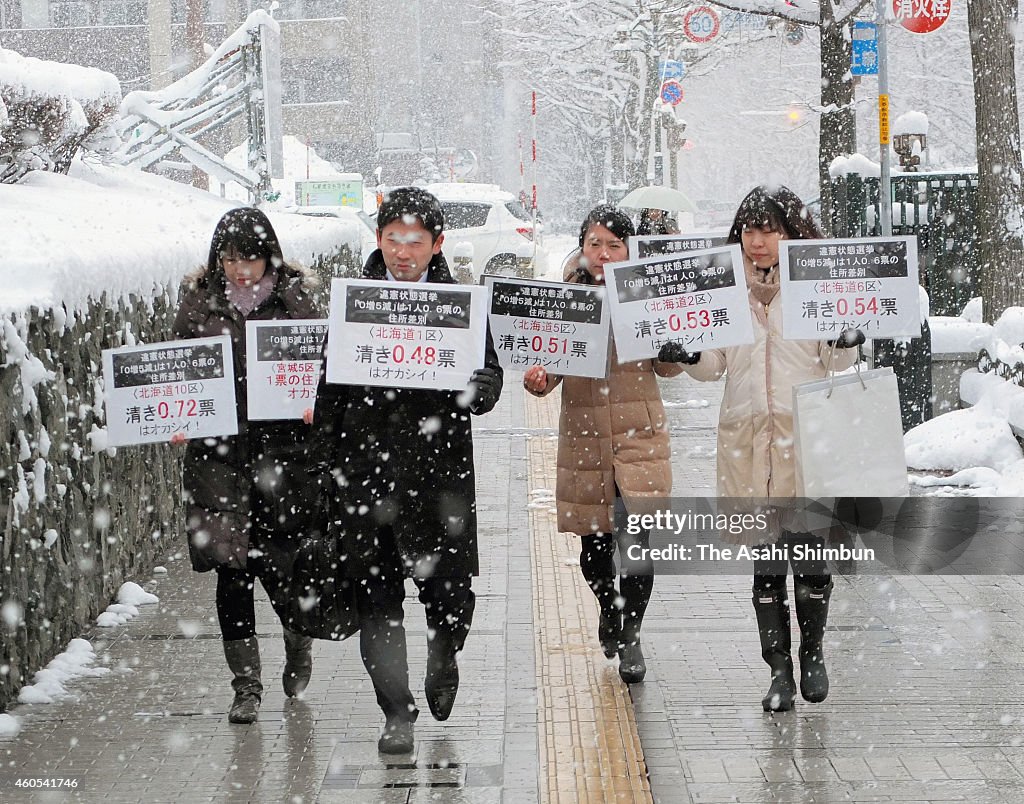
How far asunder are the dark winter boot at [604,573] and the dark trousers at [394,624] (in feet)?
2.81

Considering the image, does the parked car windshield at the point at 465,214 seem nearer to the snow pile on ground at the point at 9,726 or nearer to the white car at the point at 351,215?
the white car at the point at 351,215

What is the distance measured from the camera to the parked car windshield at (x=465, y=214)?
76.6 feet

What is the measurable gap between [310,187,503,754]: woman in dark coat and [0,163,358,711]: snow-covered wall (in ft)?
4.09

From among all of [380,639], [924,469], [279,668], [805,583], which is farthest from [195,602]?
[924,469]

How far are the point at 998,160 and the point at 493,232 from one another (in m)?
12.8

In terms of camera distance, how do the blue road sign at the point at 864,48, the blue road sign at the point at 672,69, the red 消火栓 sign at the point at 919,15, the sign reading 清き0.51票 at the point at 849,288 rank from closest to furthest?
the sign reading 清き0.51票 at the point at 849,288, the red 消火栓 sign at the point at 919,15, the blue road sign at the point at 864,48, the blue road sign at the point at 672,69

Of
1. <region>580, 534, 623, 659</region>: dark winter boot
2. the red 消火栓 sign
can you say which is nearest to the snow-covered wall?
<region>580, 534, 623, 659</region>: dark winter boot

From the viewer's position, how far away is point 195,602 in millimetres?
6824

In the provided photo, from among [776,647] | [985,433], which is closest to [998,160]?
[985,433]

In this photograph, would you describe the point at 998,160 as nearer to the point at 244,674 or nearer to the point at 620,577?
the point at 620,577

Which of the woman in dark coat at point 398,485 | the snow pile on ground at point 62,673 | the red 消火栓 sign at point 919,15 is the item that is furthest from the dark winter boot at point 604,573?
the red 消火栓 sign at point 919,15

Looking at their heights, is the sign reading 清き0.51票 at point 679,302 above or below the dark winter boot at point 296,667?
above

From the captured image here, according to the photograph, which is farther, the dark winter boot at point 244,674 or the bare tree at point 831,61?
the bare tree at point 831,61

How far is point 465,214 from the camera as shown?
77.2 feet
